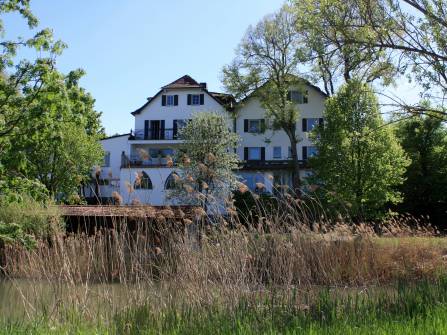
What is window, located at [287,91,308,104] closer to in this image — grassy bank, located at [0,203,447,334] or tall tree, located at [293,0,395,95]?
tall tree, located at [293,0,395,95]

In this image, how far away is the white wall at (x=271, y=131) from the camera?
2188 inches

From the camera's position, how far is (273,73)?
50.7 m

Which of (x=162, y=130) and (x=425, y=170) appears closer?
(x=425, y=170)

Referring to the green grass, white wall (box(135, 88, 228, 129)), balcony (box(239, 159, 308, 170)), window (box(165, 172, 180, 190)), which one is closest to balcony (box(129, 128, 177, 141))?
white wall (box(135, 88, 228, 129))

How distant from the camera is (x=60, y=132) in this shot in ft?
39.1

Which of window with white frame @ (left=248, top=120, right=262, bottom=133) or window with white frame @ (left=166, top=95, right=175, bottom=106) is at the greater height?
window with white frame @ (left=166, top=95, right=175, bottom=106)

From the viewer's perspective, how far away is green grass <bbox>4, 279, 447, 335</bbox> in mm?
6637

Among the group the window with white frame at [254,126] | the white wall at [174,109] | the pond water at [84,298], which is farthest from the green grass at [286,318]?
the white wall at [174,109]

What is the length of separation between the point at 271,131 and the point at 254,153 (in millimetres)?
2659

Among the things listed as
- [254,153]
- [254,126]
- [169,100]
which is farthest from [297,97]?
[169,100]

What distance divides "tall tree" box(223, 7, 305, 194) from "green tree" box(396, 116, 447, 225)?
9884mm

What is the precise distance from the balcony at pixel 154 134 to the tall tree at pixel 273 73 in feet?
30.8

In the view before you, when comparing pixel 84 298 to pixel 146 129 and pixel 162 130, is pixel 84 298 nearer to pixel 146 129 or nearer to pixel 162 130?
pixel 162 130

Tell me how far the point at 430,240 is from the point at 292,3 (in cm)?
890
